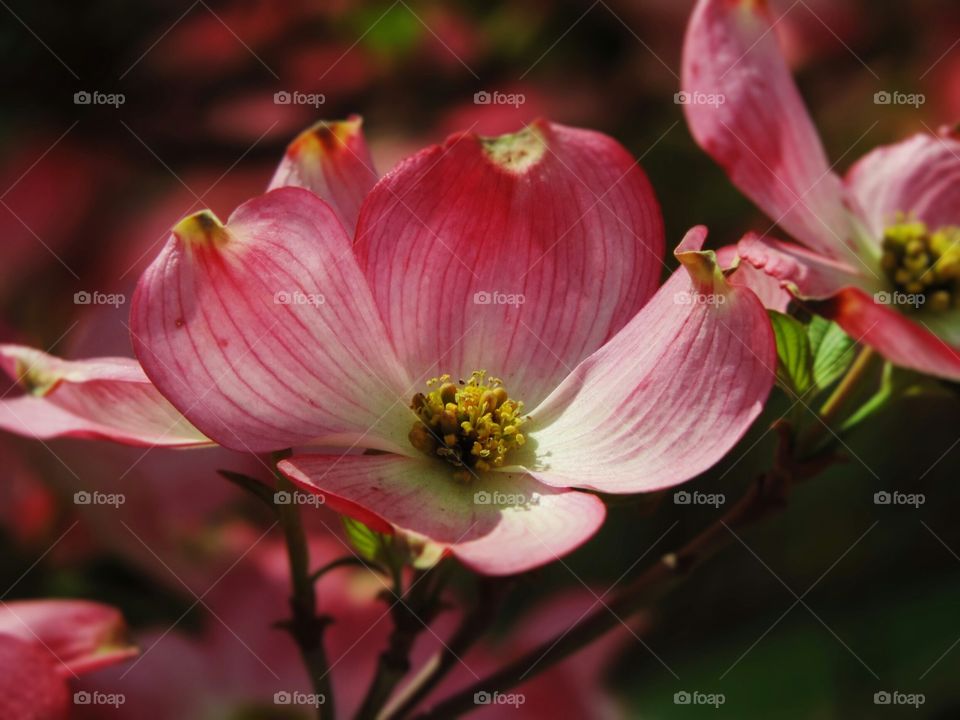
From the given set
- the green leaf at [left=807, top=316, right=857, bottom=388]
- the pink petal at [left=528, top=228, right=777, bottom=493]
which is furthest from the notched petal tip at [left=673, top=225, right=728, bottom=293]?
the green leaf at [left=807, top=316, right=857, bottom=388]

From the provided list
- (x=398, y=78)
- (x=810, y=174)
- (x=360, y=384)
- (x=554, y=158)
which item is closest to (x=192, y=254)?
(x=360, y=384)

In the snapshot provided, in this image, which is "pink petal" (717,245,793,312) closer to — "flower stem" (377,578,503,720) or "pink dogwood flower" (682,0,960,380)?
"pink dogwood flower" (682,0,960,380)

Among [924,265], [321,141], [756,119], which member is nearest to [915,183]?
[924,265]

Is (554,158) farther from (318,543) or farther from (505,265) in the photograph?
(318,543)

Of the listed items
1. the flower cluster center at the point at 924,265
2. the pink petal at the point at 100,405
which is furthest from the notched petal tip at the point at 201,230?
the flower cluster center at the point at 924,265

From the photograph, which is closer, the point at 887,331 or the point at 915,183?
the point at 887,331

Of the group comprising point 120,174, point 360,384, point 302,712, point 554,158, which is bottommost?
point 302,712

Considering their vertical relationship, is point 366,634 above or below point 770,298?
below

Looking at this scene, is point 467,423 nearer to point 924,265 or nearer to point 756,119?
point 756,119
